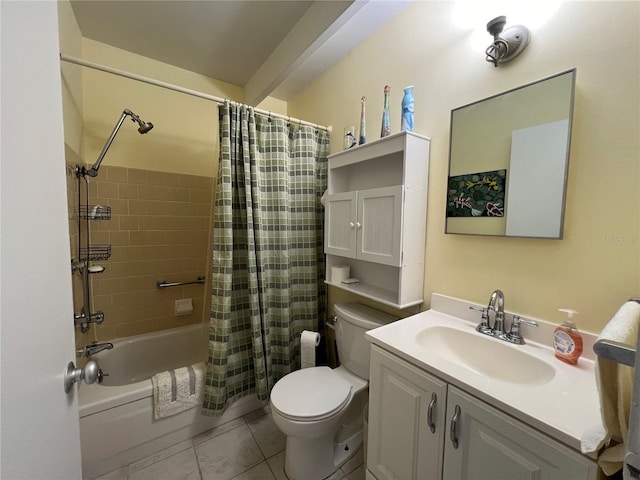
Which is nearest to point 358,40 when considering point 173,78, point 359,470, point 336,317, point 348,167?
point 348,167

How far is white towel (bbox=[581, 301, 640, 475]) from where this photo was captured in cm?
47

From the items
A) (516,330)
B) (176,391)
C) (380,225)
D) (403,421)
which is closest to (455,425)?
(403,421)

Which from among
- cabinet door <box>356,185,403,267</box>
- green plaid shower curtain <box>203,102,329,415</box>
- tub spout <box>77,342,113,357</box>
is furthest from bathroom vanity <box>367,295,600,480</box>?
tub spout <box>77,342,113,357</box>

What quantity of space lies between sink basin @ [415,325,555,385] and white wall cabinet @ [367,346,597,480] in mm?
200

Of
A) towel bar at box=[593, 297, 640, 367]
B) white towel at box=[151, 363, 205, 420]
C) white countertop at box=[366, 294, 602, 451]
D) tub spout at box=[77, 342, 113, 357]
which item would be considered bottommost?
white towel at box=[151, 363, 205, 420]

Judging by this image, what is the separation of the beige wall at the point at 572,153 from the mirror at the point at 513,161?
4 cm

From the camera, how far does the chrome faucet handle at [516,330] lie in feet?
3.26

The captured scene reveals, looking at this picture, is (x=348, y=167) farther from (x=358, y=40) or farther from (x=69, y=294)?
(x=69, y=294)

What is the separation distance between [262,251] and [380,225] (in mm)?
758

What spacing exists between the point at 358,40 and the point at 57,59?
1.57 m

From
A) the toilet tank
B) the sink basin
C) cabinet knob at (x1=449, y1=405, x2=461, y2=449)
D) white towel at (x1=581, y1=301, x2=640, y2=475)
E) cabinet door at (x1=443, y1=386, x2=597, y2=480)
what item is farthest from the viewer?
the toilet tank

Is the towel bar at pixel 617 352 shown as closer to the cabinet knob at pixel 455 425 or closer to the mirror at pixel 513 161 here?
the cabinet knob at pixel 455 425

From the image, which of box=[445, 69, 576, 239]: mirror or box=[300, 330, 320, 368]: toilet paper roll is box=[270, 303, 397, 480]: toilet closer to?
box=[300, 330, 320, 368]: toilet paper roll

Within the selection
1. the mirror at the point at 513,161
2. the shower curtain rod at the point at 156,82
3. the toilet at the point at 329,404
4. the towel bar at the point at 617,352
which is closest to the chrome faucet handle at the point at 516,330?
the mirror at the point at 513,161
